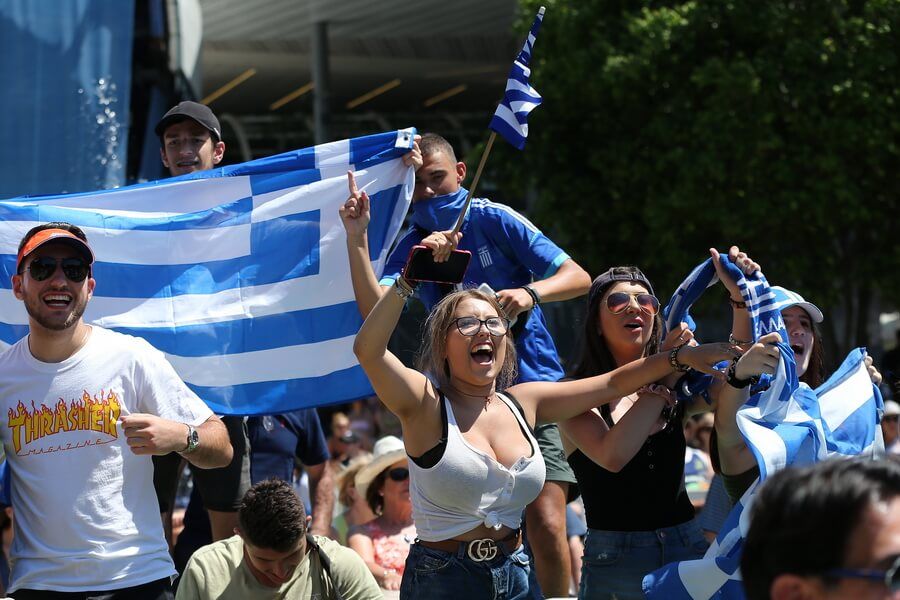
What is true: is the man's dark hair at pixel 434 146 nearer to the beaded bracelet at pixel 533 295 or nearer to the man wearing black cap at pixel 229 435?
the beaded bracelet at pixel 533 295

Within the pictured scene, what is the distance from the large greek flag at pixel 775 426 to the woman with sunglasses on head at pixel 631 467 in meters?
0.17

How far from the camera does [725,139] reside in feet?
47.8

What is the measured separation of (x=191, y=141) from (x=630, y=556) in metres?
2.79

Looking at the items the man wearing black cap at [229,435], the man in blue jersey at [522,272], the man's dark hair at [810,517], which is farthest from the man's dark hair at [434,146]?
the man's dark hair at [810,517]

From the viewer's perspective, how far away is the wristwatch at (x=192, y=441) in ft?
13.5

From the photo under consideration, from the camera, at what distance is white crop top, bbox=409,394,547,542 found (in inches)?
156

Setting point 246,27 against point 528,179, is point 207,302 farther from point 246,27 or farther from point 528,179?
point 246,27

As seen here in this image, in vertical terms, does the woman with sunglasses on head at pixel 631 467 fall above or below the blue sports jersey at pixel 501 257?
below

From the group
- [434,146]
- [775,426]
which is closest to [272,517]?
[434,146]

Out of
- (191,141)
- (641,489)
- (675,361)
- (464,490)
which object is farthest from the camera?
(191,141)

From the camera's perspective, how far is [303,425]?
21.2 feet

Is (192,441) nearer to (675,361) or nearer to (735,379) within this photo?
(675,361)

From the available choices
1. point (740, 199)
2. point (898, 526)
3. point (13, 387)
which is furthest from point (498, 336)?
point (740, 199)

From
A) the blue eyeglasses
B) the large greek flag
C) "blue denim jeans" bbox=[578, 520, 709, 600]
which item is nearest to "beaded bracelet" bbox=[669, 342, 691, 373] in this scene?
the large greek flag
